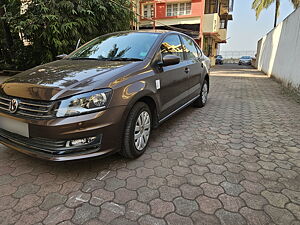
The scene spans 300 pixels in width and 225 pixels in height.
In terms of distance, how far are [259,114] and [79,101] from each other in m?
3.87

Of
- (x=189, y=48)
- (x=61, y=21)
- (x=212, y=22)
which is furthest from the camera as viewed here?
(x=212, y=22)

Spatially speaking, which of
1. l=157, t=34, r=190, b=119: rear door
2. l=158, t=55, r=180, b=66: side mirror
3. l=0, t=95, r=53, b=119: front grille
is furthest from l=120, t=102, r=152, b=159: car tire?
l=0, t=95, r=53, b=119: front grille

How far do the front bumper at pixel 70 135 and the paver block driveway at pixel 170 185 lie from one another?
181 mm

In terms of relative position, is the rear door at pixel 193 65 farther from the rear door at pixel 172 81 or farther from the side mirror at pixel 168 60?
the side mirror at pixel 168 60

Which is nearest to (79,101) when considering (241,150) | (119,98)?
(119,98)

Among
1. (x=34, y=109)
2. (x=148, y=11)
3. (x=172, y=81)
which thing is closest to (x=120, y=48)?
(x=172, y=81)

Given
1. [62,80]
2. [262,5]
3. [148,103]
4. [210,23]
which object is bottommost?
[148,103]

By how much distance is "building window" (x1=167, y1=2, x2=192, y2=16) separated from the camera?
1831 centimetres

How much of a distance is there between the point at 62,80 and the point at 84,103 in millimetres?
394

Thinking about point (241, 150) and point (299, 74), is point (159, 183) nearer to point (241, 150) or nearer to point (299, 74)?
point (241, 150)

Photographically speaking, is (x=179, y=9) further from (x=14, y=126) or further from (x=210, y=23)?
(x=14, y=126)

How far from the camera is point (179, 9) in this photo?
61.1 feet

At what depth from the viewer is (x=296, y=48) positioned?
6949 mm

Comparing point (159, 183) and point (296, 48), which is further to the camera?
point (296, 48)
